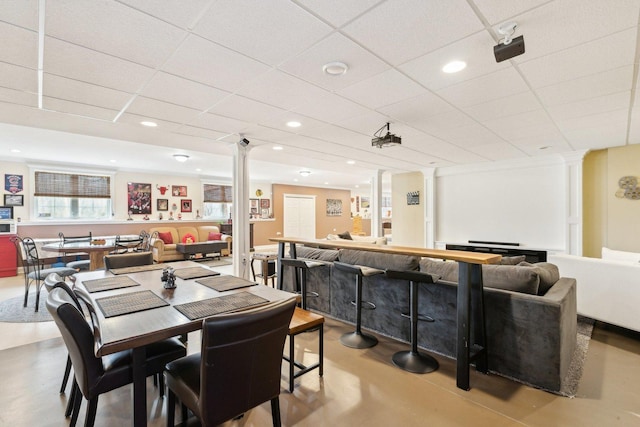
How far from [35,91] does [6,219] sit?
5.80 meters

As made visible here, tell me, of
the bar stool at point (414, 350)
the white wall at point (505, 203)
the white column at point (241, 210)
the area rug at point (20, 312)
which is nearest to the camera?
the bar stool at point (414, 350)

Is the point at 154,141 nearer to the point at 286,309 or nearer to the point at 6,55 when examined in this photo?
the point at 6,55

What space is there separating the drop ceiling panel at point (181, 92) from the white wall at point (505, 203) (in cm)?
575

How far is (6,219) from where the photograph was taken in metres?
6.38

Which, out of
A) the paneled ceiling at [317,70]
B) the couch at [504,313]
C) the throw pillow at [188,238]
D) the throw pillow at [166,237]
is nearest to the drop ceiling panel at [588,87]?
the paneled ceiling at [317,70]

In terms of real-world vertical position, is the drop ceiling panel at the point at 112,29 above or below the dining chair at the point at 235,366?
above

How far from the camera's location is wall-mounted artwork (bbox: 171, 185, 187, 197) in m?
8.98

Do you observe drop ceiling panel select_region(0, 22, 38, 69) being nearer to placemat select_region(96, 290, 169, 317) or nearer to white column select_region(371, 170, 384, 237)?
placemat select_region(96, 290, 169, 317)

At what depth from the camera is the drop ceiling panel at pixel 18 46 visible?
1735mm

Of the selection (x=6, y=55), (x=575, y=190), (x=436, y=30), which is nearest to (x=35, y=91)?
(x=6, y=55)

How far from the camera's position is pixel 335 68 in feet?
7.17

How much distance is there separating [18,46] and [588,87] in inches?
168

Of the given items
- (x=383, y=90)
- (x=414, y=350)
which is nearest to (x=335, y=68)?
(x=383, y=90)

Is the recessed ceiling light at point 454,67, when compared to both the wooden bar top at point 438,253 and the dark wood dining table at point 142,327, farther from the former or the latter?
the dark wood dining table at point 142,327
